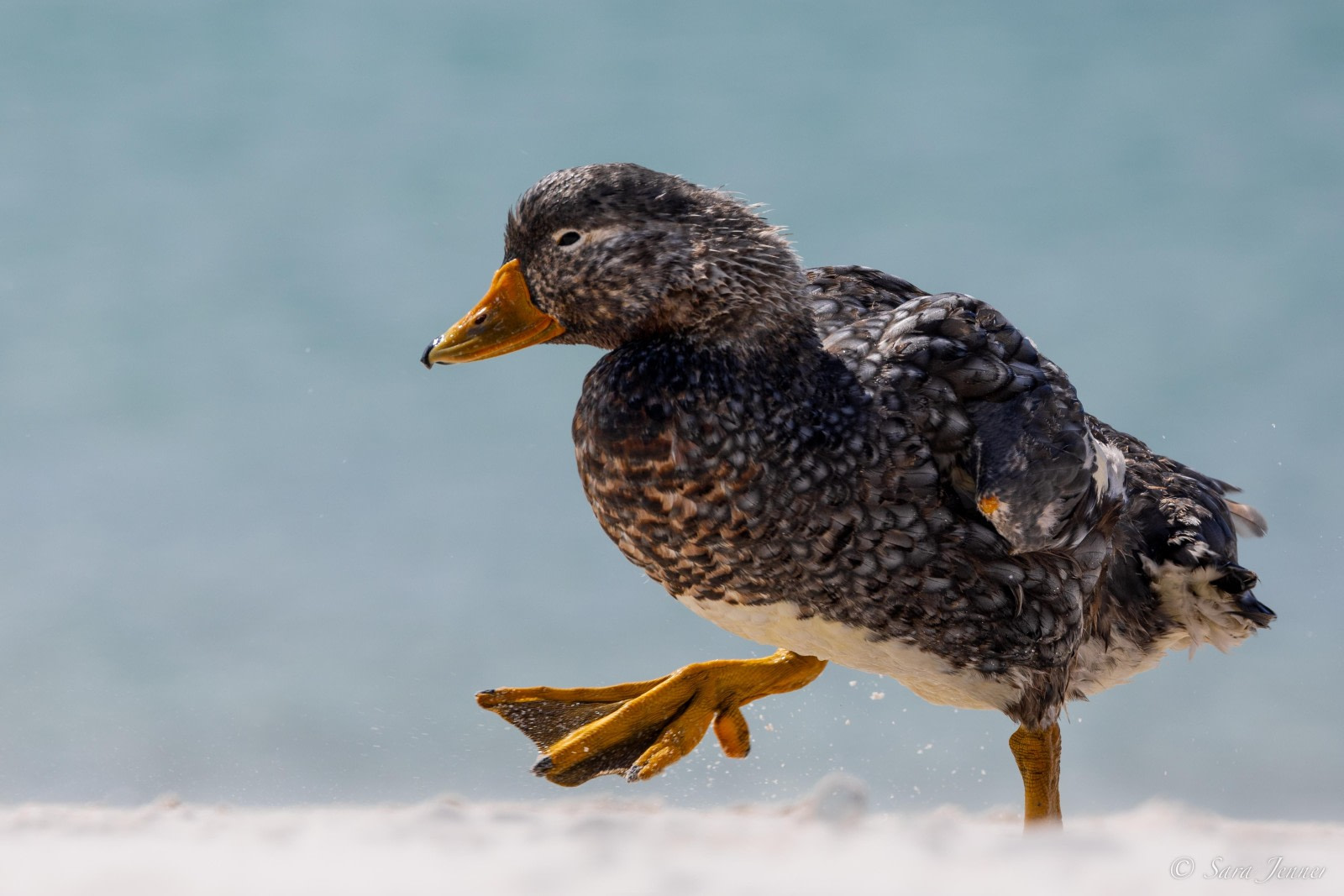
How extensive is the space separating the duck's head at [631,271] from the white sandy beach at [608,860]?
95 centimetres

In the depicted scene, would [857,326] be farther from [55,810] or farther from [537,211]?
[55,810]

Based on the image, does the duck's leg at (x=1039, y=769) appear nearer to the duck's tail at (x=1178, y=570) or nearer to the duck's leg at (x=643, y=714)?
the duck's tail at (x=1178, y=570)

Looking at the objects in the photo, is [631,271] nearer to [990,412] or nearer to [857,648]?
[990,412]

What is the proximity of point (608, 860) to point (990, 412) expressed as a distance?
3.63 ft

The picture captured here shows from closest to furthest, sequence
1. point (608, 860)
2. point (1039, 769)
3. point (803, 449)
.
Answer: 1. point (608, 860)
2. point (803, 449)
3. point (1039, 769)

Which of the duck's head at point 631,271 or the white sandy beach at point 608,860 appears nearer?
the white sandy beach at point 608,860

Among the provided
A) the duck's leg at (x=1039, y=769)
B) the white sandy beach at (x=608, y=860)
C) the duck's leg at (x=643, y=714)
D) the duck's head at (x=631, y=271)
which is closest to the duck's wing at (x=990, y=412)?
the duck's head at (x=631, y=271)

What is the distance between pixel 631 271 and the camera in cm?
261

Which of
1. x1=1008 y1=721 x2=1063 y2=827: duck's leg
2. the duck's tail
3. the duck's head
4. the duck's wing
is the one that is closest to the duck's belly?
x1=1008 y1=721 x2=1063 y2=827: duck's leg

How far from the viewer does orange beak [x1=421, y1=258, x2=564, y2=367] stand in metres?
2.71

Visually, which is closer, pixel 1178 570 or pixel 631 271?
pixel 631 271

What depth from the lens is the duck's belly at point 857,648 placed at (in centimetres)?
262

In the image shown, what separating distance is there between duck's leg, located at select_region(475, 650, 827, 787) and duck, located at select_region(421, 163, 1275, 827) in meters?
0.02

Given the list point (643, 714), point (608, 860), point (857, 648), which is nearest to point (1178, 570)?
point (857, 648)
